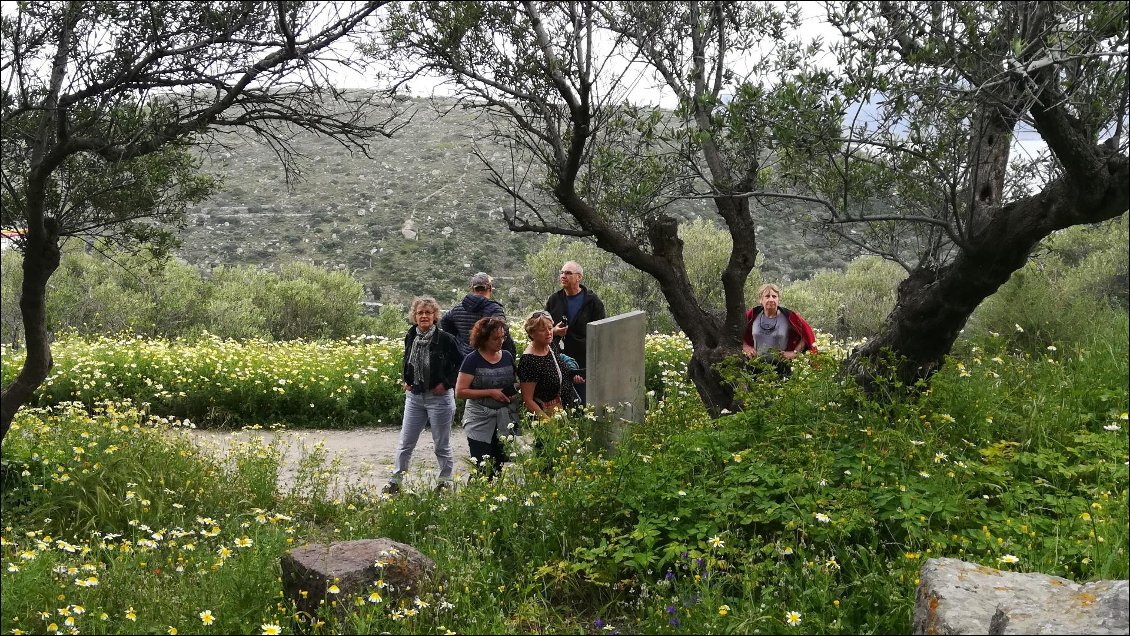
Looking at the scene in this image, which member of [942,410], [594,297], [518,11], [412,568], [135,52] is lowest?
[412,568]

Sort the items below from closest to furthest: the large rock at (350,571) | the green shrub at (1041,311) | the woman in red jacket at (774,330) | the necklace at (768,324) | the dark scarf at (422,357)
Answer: the large rock at (350,571)
the dark scarf at (422,357)
the woman in red jacket at (774,330)
the necklace at (768,324)
the green shrub at (1041,311)

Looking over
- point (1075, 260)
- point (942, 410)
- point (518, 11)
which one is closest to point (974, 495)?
point (942, 410)

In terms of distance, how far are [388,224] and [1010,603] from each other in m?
46.2

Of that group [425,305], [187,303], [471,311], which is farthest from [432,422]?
[187,303]

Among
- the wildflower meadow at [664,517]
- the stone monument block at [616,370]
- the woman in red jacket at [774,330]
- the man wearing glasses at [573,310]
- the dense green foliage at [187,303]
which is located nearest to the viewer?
the wildflower meadow at [664,517]

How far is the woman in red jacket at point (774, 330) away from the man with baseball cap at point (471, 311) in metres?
2.39

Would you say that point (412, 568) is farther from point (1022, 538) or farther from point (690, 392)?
point (690, 392)

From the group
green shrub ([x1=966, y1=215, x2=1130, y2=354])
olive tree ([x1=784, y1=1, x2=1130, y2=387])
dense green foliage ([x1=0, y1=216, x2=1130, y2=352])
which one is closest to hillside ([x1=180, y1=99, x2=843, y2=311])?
dense green foliage ([x1=0, y1=216, x2=1130, y2=352])

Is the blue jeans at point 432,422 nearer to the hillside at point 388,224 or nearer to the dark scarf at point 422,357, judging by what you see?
the dark scarf at point 422,357

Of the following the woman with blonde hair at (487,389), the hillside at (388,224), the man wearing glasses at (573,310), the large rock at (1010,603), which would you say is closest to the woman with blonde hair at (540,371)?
the woman with blonde hair at (487,389)

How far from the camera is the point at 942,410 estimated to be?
20.4 feet

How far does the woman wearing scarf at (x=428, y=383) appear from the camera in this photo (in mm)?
8008

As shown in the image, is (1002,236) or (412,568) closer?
(412,568)

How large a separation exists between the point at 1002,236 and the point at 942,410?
4.02ft
